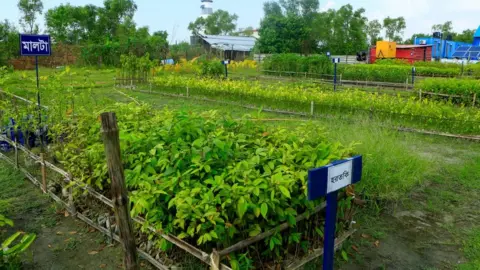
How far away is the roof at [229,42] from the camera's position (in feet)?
114

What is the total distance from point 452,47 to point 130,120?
37.3 m

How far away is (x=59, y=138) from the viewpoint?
206 inches

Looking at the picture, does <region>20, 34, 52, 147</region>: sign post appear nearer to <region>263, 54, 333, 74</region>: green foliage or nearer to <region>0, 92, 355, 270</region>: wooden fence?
<region>0, 92, 355, 270</region>: wooden fence

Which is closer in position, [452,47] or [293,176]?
[293,176]

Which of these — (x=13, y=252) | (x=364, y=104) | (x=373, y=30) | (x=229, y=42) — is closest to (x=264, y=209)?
(x=13, y=252)

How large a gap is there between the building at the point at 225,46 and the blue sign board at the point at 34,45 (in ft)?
80.5

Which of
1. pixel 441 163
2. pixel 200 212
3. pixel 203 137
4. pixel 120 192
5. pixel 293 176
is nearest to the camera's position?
pixel 120 192

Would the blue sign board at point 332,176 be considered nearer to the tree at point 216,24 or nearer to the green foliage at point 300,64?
the green foliage at point 300,64

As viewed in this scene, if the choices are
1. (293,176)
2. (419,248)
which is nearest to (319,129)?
(293,176)

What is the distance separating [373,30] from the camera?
45594 millimetres

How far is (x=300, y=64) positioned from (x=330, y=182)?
20233mm

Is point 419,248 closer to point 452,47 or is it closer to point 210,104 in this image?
point 210,104

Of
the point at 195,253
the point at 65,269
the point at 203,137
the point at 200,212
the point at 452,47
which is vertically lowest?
the point at 65,269

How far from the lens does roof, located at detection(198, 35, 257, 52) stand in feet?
114
